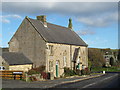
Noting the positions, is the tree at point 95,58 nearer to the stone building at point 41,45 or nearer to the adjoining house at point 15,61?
the stone building at point 41,45

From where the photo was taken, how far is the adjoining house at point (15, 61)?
3175 cm

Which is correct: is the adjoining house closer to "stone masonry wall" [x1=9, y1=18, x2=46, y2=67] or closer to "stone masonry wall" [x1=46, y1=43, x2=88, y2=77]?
"stone masonry wall" [x1=9, y1=18, x2=46, y2=67]

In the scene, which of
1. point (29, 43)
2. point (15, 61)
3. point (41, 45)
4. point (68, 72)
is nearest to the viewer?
point (15, 61)

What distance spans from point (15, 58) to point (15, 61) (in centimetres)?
109

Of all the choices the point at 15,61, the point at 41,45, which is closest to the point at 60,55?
the point at 41,45

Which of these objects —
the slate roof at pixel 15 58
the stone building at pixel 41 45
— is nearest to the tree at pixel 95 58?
the stone building at pixel 41 45

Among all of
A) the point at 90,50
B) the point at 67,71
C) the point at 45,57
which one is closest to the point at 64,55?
the point at 67,71

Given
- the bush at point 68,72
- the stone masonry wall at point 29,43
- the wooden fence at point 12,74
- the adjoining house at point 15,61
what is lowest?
the bush at point 68,72

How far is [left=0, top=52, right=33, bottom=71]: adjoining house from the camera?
31.8 meters

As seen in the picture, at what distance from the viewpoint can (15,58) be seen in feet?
113

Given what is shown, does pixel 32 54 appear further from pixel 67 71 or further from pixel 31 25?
pixel 67 71

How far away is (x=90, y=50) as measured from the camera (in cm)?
8038

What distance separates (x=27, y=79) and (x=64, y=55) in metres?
17.8

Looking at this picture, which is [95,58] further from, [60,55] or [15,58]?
[15,58]
